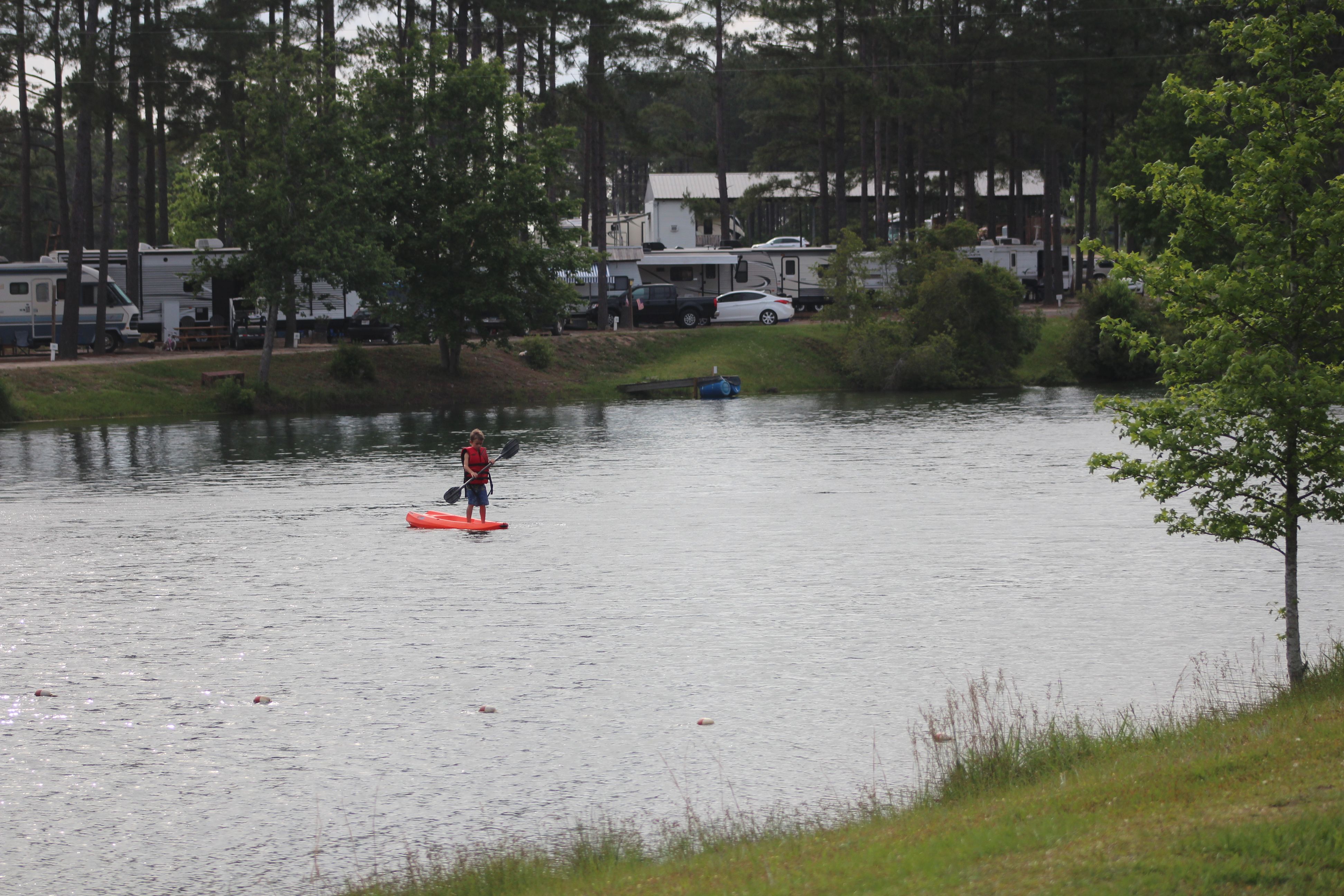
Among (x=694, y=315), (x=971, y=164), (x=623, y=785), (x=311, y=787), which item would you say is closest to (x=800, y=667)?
(x=623, y=785)

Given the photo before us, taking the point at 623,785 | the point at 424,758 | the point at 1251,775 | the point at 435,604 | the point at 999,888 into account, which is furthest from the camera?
the point at 435,604

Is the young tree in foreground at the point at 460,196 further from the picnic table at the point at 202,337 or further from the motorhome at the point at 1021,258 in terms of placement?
the motorhome at the point at 1021,258

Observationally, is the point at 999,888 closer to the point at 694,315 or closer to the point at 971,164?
the point at 694,315

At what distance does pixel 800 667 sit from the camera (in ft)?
58.4

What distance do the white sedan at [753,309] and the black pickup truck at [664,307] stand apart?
57 centimetres

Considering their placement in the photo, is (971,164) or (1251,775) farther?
(971,164)

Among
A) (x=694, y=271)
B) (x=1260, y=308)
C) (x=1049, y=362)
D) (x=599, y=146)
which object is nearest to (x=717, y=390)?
(x=694, y=271)

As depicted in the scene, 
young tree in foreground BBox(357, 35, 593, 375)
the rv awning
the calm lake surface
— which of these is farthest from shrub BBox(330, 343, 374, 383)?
the rv awning

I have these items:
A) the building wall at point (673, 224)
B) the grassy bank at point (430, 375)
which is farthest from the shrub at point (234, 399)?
the building wall at point (673, 224)

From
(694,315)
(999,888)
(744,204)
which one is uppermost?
(744,204)

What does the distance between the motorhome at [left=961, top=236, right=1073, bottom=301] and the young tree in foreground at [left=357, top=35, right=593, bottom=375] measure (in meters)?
25.1

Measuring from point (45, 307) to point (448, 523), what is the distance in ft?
120

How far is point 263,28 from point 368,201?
29.9 feet

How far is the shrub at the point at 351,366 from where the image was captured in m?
56.6
